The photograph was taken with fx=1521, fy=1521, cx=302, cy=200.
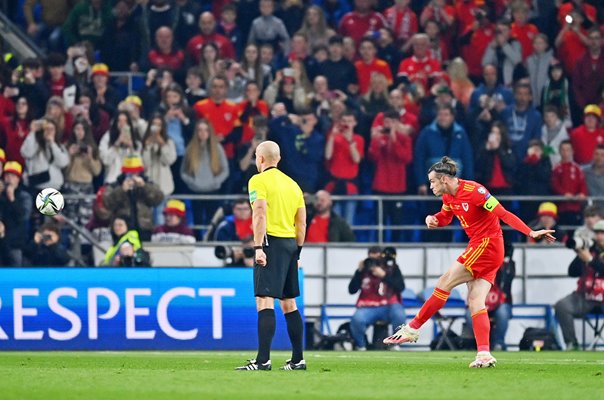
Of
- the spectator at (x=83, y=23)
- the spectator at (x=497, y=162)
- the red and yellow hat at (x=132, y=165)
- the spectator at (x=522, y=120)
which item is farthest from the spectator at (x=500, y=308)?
the spectator at (x=83, y=23)

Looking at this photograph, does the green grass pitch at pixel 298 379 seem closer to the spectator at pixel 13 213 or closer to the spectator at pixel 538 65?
the spectator at pixel 13 213

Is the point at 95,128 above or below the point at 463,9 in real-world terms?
below

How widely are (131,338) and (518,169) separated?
26.3 feet

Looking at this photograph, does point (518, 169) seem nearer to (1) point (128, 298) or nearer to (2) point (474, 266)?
(1) point (128, 298)

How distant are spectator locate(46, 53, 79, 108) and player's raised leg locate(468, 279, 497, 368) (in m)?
10.8

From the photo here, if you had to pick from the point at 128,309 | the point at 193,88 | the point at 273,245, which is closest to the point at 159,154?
the point at 193,88

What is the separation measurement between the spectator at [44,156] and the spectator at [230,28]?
4.43 metres

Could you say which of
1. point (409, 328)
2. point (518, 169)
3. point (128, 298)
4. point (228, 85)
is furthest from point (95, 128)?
point (409, 328)

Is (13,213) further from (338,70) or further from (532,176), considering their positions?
(532,176)

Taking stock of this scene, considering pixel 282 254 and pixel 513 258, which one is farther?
pixel 513 258

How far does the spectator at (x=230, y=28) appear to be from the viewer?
89.0ft

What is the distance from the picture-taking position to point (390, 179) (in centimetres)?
→ 2494

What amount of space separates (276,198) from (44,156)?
9901 millimetres

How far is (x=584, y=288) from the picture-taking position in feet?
76.8
